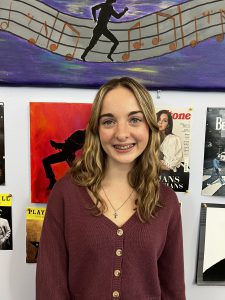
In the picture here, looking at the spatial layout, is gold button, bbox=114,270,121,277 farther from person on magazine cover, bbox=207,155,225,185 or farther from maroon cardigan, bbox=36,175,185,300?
person on magazine cover, bbox=207,155,225,185

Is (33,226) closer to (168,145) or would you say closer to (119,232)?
(119,232)

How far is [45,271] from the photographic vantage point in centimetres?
90

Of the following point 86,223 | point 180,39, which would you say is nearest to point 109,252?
point 86,223

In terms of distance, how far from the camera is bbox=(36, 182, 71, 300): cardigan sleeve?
2.95 feet

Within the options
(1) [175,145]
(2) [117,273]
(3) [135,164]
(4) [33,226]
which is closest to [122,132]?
(3) [135,164]

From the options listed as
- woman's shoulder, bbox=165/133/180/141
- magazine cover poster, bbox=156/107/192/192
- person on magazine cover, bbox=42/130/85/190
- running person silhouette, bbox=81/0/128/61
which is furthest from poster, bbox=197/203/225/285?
running person silhouette, bbox=81/0/128/61

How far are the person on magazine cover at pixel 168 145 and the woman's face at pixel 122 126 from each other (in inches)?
6.0

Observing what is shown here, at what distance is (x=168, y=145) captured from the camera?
3.39 ft

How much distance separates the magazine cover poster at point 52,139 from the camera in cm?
101

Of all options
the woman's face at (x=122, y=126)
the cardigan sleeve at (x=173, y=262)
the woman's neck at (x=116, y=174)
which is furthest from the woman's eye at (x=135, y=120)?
the cardigan sleeve at (x=173, y=262)

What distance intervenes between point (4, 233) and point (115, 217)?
42 cm

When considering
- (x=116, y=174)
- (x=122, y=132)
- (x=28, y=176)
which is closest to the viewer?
(x=122, y=132)

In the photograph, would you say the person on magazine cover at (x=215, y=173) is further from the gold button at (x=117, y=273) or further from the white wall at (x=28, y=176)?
the gold button at (x=117, y=273)

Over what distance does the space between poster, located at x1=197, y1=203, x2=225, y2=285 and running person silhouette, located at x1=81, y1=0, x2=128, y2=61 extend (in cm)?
58
